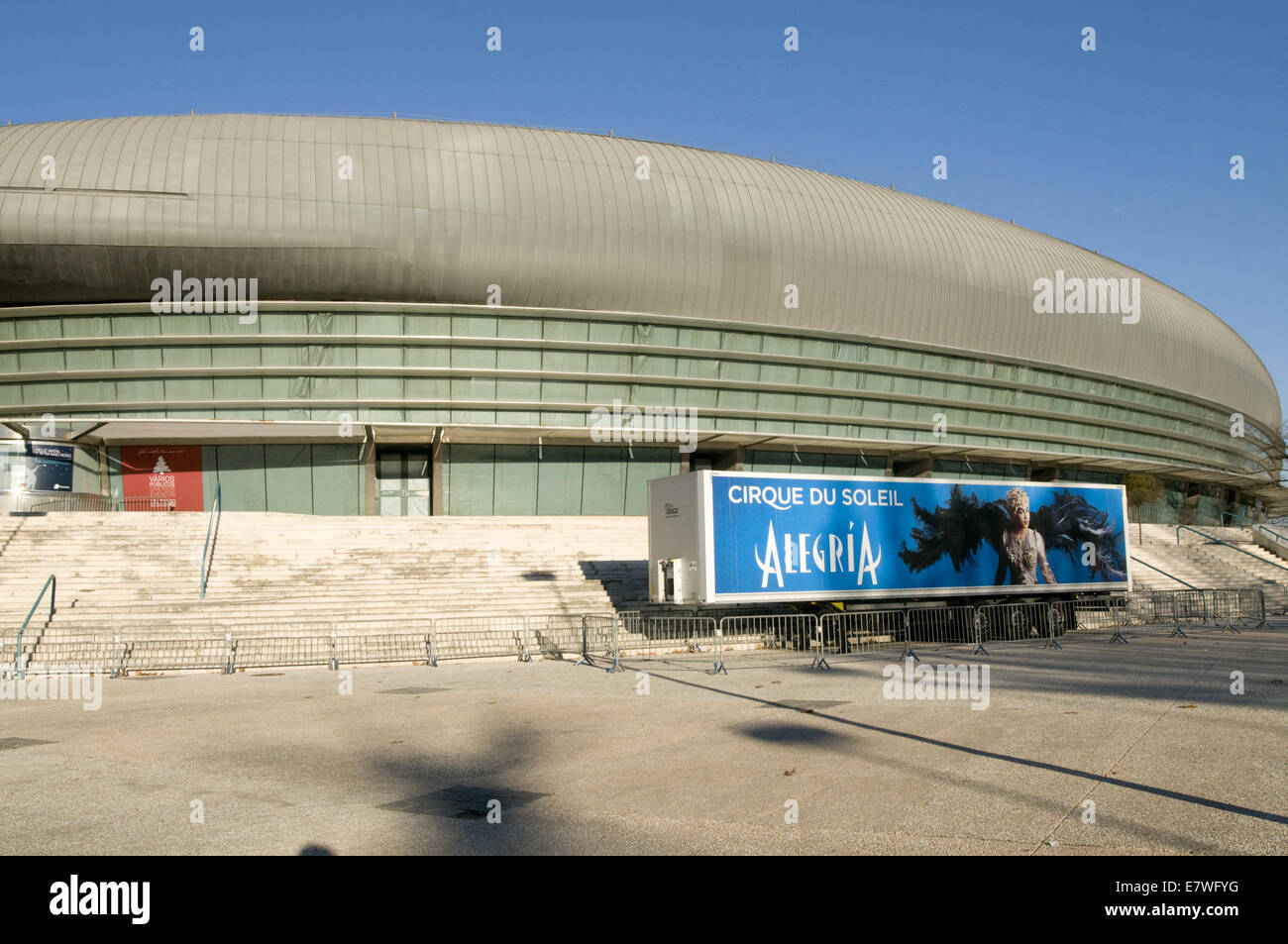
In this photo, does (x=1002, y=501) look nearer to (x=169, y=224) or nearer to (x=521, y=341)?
(x=521, y=341)

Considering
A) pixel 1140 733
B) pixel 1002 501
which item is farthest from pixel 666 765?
pixel 1002 501

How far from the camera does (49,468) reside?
121ft

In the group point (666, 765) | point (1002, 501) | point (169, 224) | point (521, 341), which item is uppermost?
point (169, 224)

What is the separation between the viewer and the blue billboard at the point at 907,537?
72.4 ft

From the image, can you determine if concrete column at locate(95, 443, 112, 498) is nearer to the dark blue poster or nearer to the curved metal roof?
the dark blue poster

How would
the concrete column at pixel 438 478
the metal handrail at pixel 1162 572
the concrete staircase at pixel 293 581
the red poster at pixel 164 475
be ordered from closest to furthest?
the concrete staircase at pixel 293 581, the metal handrail at pixel 1162 572, the red poster at pixel 164 475, the concrete column at pixel 438 478

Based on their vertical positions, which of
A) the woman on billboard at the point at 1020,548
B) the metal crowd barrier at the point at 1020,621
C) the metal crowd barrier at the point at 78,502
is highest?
the metal crowd barrier at the point at 78,502

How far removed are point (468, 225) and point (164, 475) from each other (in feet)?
51.4

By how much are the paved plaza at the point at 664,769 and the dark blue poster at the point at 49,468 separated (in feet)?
77.2

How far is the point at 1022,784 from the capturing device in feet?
27.5

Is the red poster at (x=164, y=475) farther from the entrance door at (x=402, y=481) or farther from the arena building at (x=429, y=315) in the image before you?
the entrance door at (x=402, y=481)

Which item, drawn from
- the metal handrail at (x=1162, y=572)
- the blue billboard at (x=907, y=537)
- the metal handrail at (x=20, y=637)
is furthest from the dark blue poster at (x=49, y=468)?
the metal handrail at (x=1162, y=572)

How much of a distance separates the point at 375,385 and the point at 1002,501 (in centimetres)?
2560

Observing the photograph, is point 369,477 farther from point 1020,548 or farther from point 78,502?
point 1020,548
